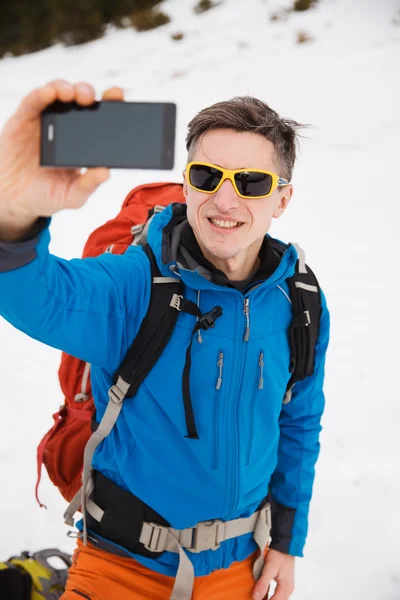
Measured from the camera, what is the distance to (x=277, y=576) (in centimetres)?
218

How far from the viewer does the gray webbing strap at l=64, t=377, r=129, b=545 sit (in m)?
1.74

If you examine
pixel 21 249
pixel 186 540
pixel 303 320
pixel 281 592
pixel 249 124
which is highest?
pixel 249 124

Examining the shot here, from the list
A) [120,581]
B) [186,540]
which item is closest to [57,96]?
[186,540]

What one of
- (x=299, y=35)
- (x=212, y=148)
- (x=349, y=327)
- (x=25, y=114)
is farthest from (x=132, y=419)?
(x=299, y=35)

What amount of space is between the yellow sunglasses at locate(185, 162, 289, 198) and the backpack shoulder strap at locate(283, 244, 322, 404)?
0.37 metres

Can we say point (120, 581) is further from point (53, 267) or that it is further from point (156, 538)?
point (53, 267)

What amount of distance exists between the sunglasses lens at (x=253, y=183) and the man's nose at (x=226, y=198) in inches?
1.0

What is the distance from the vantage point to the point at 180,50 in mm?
9703

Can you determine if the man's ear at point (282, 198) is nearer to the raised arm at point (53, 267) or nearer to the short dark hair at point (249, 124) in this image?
the short dark hair at point (249, 124)

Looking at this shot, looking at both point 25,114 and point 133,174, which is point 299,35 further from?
point 25,114

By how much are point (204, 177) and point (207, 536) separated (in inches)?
46.7

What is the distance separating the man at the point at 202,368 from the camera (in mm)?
1732

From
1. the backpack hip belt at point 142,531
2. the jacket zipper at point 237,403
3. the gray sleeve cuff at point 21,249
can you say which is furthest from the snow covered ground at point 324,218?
the gray sleeve cuff at point 21,249

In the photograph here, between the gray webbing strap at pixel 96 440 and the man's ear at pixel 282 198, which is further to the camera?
the man's ear at pixel 282 198
